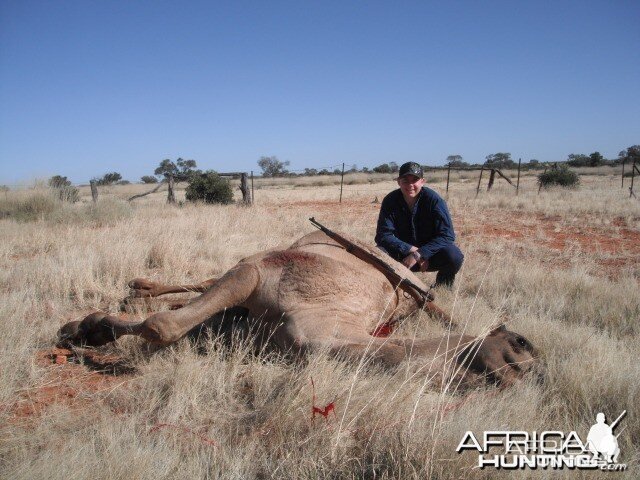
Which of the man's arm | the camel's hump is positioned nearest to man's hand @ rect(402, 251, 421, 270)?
the man's arm

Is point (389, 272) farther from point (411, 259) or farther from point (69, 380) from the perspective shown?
point (69, 380)

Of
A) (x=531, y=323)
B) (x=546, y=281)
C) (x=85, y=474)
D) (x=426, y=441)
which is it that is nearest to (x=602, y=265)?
(x=546, y=281)

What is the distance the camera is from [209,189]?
17625 millimetres

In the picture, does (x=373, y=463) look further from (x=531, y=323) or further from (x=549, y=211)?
(x=549, y=211)

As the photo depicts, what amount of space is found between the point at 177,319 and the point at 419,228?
2.96m

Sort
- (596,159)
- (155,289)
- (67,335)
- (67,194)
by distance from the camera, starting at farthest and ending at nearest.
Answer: (596,159)
(67,194)
(155,289)
(67,335)

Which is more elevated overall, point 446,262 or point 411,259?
point 411,259

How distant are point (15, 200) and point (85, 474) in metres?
13.0

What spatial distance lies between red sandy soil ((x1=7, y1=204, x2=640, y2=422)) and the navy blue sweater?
2.82 m

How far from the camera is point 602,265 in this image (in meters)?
6.96

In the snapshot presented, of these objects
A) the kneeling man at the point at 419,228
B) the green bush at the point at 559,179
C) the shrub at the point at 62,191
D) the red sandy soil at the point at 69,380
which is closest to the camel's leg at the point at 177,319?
the red sandy soil at the point at 69,380

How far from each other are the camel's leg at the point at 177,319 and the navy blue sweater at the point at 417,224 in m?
1.93

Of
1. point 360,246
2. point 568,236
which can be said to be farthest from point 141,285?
point 568,236

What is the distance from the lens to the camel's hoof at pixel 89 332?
10.2ft
